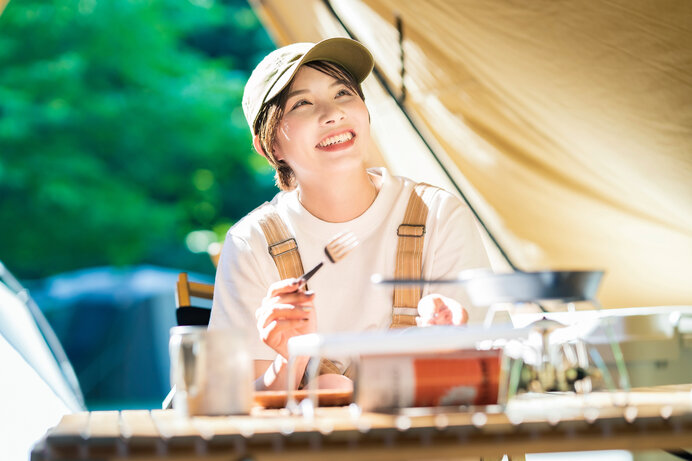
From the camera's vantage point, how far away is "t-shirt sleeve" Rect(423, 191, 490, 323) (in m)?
1.76

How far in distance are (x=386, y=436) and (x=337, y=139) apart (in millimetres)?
Result: 967

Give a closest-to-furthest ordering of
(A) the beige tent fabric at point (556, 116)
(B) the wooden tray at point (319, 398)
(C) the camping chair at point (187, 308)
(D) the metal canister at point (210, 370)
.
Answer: (D) the metal canister at point (210, 370) < (B) the wooden tray at point (319, 398) < (A) the beige tent fabric at point (556, 116) < (C) the camping chair at point (187, 308)

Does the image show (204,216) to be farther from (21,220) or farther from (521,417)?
(521,417)

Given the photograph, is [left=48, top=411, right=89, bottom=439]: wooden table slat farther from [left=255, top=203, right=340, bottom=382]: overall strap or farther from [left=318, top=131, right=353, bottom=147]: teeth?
[left=318, top=131, right=353, bottom=147]: teeth

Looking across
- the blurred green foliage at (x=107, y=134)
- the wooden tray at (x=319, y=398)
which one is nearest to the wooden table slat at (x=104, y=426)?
the wooden tray at (x=319, y=398)

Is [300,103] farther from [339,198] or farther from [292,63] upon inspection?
[339,198]

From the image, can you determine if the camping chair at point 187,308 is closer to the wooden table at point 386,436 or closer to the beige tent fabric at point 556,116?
the beige tent fabric at point 556,116

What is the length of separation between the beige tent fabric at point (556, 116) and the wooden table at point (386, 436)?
84 cm

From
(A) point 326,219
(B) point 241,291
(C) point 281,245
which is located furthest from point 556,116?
(B) point 241,291

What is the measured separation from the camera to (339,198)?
1.88 metres

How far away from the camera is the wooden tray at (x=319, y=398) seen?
4.22 feet

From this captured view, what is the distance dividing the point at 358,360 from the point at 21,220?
10.2m

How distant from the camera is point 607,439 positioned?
3.15ft

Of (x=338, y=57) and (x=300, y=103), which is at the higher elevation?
(x=338, y=57)
